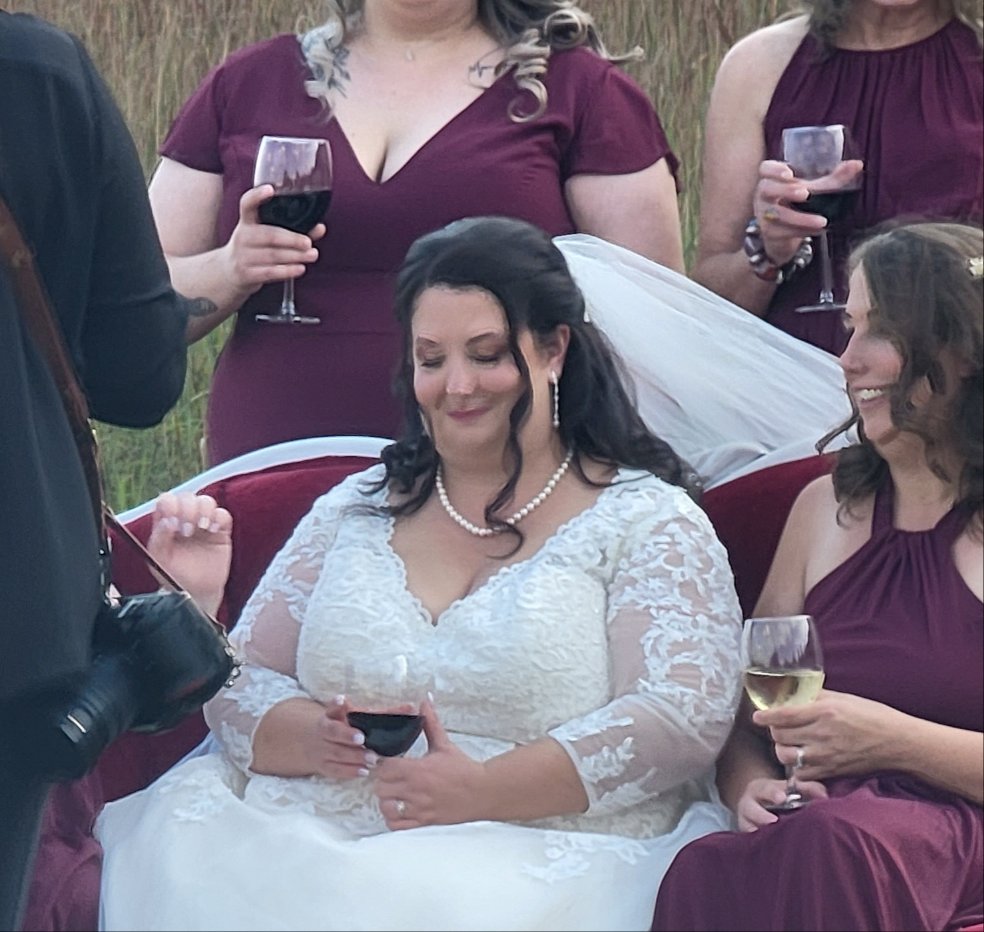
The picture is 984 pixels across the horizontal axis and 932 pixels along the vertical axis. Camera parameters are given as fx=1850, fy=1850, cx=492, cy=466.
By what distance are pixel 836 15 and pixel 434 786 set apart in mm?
1261

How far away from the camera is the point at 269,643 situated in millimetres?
2061

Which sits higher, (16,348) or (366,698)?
(16,348)

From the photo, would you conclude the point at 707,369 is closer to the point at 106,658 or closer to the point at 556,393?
the point at 556,393

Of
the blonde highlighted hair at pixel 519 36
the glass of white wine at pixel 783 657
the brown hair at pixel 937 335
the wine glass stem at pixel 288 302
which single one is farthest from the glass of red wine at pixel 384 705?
the blonde highlighted hair at pixel 519 36

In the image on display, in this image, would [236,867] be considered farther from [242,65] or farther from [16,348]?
[242,65]

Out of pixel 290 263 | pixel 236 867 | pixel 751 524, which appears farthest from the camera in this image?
pixel 290 263

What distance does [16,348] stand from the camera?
5.16 ft

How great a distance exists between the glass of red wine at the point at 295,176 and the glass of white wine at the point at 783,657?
2.95 feet

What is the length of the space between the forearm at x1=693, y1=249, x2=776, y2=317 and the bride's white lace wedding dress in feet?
1.91

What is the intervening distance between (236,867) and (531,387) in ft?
1.95

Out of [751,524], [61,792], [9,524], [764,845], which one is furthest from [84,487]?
[751,524]

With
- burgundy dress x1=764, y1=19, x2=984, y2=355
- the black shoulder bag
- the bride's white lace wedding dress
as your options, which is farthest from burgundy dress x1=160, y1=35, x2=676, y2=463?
the black shoulder bag

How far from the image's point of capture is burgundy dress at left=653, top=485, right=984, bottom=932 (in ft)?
5.63

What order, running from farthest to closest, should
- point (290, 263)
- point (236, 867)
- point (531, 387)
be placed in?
point (290, 263), point (531, 387), point (236, 867)
